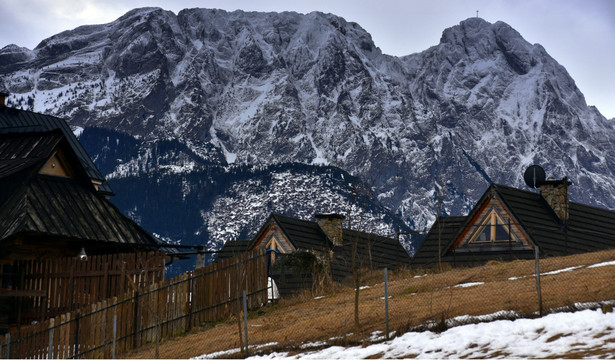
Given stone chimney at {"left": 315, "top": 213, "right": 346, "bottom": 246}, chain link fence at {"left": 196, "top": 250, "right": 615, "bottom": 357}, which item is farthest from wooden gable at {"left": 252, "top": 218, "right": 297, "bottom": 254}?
chain link fence at {"left": 196, "top": 250, "right": 615, "bottom": 357}

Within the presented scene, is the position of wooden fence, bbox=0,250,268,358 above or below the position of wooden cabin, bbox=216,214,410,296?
below

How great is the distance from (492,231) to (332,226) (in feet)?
44.2

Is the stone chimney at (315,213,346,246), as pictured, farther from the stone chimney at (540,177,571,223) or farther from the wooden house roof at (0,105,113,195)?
the wooden house roof at (0,105,113,195)

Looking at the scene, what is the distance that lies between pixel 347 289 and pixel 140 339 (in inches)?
308

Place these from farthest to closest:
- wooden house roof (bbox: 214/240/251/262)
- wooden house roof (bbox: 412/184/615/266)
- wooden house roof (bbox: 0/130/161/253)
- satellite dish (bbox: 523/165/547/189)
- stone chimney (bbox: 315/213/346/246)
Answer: stone chimney (bbox: 315/213/346/246) < wooden house roof (bbox: 214/240/251/262) < satellite dish (bbox: 523/165/547/189) < wooden house roof (bbox: 412/184/615/266) < wooden house roof (bbox: 0/130/161/253)

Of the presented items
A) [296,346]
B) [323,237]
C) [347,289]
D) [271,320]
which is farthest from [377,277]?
[323,237]

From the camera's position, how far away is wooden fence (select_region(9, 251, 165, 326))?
86.6 ft

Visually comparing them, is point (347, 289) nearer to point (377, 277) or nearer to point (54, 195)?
point (377, 277)

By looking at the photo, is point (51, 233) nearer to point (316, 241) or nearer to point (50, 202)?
point (50, 202)

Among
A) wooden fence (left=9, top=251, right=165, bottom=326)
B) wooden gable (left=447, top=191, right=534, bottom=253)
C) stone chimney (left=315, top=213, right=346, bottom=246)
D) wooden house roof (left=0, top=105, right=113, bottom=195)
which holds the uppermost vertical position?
wooden house roof (left=0, top=105, right=113, bottom=195)

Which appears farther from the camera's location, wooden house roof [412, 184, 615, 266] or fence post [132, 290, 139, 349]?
wooden house roof [412, 184, 615, 266]

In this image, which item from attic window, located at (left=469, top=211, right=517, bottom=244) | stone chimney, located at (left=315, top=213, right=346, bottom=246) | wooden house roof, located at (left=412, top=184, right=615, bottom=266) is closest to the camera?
wooden house roof, located at (left=412, top=184, right=615, bottom=266)

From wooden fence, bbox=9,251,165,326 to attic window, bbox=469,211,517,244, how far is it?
1616 centimetres

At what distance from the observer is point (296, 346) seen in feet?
62.5
